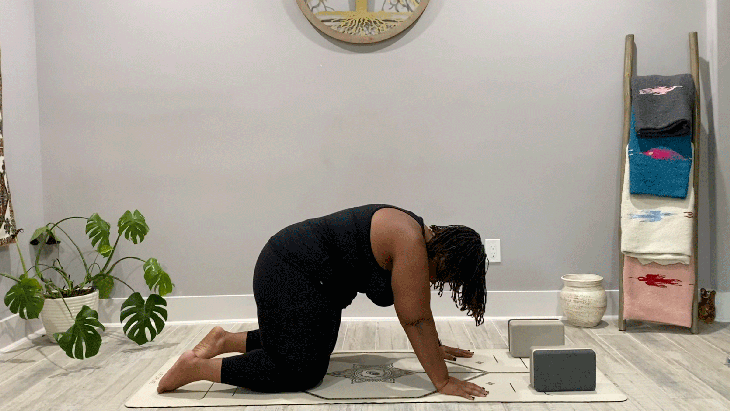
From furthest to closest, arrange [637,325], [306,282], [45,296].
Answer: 1. [637,325]
2. [45,296]
3. [306,282]

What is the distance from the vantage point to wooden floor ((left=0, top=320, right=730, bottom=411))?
204 centimetres

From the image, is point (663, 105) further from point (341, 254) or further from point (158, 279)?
point (158, 279)

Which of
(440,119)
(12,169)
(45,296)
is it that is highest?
(440,119)

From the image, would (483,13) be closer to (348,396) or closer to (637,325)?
(637,325)

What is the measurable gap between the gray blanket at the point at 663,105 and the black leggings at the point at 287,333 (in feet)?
5.56

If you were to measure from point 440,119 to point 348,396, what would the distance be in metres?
1.57

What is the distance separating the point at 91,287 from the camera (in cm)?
307

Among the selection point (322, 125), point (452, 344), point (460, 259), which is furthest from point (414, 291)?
point (322, 125)

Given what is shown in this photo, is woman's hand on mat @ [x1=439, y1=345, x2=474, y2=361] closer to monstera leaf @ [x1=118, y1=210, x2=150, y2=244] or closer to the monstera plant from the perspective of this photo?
the monstera plant

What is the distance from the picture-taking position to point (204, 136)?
10.6 feet

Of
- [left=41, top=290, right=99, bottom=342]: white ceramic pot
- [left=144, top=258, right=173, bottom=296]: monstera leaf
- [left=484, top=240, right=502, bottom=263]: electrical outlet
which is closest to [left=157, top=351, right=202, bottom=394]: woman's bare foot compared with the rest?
[left=144, top=258, right=173, bottom=296]: monstera leaf

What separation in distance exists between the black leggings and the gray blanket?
1694 mm

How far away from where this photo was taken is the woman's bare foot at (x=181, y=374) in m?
2.09

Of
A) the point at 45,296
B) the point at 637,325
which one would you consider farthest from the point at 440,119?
the point at 45,296
